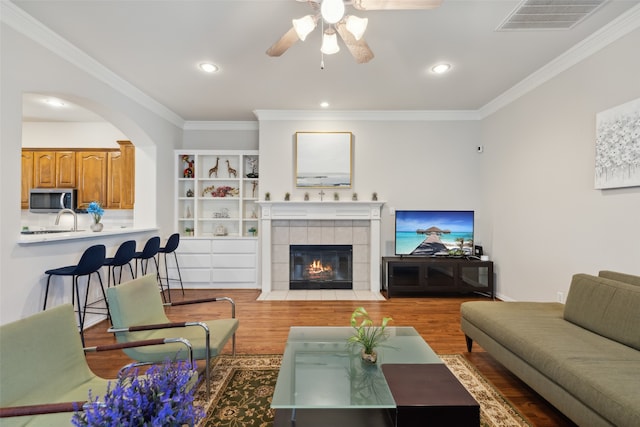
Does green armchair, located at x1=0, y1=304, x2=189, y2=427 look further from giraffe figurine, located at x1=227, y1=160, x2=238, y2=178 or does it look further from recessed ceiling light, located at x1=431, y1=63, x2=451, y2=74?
giraffe figurine, located at x1=227, y1=160, x2=238, y2=178

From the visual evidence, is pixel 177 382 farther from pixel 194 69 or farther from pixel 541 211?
pixel 541 211

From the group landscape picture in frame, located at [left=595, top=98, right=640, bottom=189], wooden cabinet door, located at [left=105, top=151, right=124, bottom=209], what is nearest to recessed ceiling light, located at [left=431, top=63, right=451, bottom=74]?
landscape picture in frame, located at [left=595, top=98, right=640, bottom=189]

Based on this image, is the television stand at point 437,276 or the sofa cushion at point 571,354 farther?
the television stand at point 437,276

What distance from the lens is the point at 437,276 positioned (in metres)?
4.61

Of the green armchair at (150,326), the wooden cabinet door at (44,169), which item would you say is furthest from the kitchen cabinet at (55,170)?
the green armchair at (150,326)

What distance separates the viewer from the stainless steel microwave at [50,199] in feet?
17.5

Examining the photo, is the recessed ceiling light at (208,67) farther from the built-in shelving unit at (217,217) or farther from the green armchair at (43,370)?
the green armchair at (43,370)

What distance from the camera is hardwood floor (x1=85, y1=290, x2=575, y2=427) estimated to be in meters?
2.27

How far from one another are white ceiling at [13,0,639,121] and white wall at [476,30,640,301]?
0.37 metres

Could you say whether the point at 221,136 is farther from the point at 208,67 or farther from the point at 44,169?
the point at 44,169

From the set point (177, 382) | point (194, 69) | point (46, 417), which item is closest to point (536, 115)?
point (194, 69)

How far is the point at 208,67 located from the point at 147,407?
11.2ft

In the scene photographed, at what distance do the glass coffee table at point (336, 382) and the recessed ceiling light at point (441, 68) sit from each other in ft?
9.17

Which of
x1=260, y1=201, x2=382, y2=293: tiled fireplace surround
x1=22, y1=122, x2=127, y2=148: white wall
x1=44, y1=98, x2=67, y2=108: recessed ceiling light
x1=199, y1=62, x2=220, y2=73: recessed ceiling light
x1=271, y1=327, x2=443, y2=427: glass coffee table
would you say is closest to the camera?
x1=271, y1=327, x2=443, y2=427: glass coffee table
